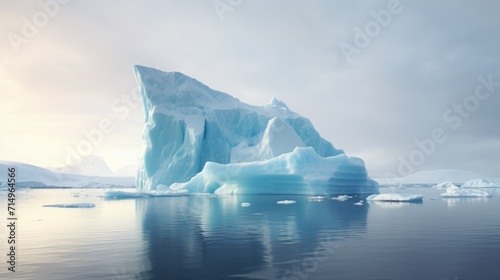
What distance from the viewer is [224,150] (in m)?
41.3

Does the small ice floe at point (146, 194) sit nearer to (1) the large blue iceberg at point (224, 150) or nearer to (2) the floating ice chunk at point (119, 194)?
(2) the floating ice chunk at point (119, 194)

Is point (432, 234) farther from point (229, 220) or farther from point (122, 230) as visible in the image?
point (122, 230)

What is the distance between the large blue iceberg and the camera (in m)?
32.1

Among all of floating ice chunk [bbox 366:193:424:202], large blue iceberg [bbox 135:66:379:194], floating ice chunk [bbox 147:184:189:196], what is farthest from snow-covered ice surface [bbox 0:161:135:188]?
floating ice chunk [bbox 366:193:424:202]

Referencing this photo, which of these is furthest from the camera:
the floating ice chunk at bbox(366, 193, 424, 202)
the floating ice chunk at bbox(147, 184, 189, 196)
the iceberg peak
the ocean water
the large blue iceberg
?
the iceberg peak

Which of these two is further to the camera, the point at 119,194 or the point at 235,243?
the point at 119,194

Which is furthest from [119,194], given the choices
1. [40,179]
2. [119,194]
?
[40,179]

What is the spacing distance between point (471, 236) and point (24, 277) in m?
10.4

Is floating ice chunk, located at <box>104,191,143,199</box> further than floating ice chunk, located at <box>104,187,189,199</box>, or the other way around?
floating ice chunk, located at <box>104,191,143,199</box>

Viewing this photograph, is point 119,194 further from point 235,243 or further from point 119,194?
point 235,243

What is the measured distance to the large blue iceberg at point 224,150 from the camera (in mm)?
32094

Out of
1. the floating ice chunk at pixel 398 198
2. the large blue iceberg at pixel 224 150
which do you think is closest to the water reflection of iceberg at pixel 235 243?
the floating ice chunk at pixel 398 198

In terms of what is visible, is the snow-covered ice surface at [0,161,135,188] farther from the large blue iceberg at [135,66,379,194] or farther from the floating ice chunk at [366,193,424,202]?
the floating ice chunk at [366,193,424,202]

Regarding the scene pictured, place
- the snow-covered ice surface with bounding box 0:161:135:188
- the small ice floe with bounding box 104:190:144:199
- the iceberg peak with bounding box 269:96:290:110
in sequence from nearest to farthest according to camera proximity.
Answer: the small ice floe with bounding box 104:190:144:199
the iceberg peak with bounding box 269:96:290:110
the snow-covered ice surface with bounding box 0:161:135:188
